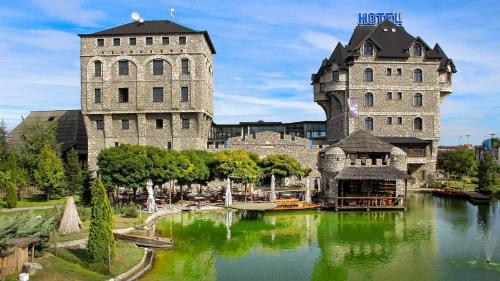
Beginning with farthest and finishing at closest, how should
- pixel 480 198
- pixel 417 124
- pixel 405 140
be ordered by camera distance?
1. pixel 417 124
2. pixel 405 140
3. pixel 480 198

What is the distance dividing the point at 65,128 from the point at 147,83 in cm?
1619

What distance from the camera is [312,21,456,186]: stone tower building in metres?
48.8

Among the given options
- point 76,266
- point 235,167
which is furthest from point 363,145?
point 76,266

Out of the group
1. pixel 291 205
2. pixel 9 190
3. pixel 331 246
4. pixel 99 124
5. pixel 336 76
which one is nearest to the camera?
pixel 331 246

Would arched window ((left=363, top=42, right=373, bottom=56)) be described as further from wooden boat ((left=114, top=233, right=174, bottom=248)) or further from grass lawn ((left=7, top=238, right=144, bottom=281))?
grass lawn ((left=7, top=238, right=144, bottom=281))

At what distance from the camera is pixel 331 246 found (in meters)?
22.8

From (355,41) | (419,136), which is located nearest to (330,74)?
(355,41)

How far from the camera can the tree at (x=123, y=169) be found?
31.7 m

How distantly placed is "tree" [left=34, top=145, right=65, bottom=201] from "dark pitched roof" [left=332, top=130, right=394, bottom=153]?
909 inches

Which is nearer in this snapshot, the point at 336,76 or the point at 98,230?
the point at 98,230

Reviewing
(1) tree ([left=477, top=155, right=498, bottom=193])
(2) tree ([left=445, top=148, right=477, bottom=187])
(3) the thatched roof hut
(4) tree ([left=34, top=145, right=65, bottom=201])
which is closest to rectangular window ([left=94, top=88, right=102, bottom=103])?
(4) tree ([left=34, top=145, right=65, bottom=201])

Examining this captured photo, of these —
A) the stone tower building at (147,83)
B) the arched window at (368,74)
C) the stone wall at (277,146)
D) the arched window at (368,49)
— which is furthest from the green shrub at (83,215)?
the arched window at (368,49)

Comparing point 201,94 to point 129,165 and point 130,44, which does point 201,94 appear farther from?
point 129,165

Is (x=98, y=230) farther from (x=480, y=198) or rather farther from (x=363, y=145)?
(x=480, y=198)
